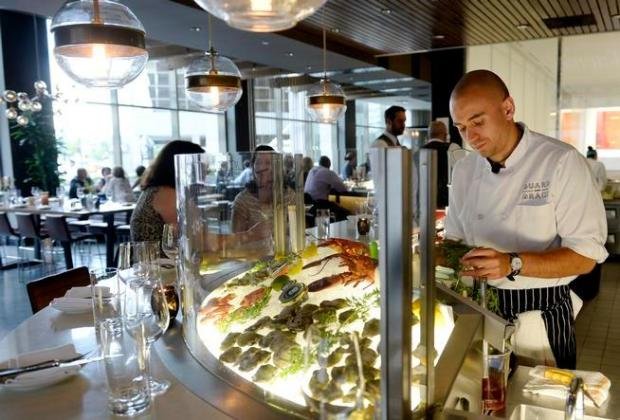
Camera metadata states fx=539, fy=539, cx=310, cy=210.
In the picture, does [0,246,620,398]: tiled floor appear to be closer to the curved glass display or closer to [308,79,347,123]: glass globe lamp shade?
the curved glass display

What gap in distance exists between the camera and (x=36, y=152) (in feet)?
28.5

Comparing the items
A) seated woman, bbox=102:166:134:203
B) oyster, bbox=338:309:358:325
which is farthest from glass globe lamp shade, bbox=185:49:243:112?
seated woman, bbox=102:166:134:203

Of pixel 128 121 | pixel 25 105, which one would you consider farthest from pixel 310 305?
pixel 128 121

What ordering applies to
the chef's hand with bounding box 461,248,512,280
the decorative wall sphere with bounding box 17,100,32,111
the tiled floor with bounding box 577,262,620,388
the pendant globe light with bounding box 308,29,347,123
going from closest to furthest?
the chef's hand with bounding box 461,248,512,280 < the tiled floor with bounding box 577,262,620,388 < the pendant globe light with bounding box 308,29,347,123 < the decorative wall sphere with bounding box 17,100,32,111

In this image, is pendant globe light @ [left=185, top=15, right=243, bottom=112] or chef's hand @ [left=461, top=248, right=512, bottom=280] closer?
chef's hand @ [left=461, top=248, right=512, bottom=280]

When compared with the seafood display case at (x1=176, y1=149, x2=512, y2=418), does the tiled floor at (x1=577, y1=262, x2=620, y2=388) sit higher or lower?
lower

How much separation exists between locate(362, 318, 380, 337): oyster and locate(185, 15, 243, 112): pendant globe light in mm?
3237

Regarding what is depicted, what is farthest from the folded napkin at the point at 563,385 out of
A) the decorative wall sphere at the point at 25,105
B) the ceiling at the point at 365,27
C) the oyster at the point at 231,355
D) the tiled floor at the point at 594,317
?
the decorative wall sphere at the point at 25,105

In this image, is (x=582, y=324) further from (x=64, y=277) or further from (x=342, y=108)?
(x=64, y=277)

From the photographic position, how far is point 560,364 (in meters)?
2.09

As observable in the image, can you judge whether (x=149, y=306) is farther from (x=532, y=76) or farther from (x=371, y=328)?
(x=532, y=76)

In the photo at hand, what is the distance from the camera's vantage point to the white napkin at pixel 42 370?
4.63 feet

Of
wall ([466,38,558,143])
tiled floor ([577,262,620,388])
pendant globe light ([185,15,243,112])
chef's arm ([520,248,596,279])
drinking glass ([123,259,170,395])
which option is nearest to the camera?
drinking glass ([123,259,170,395])

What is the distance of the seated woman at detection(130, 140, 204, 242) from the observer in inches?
120
